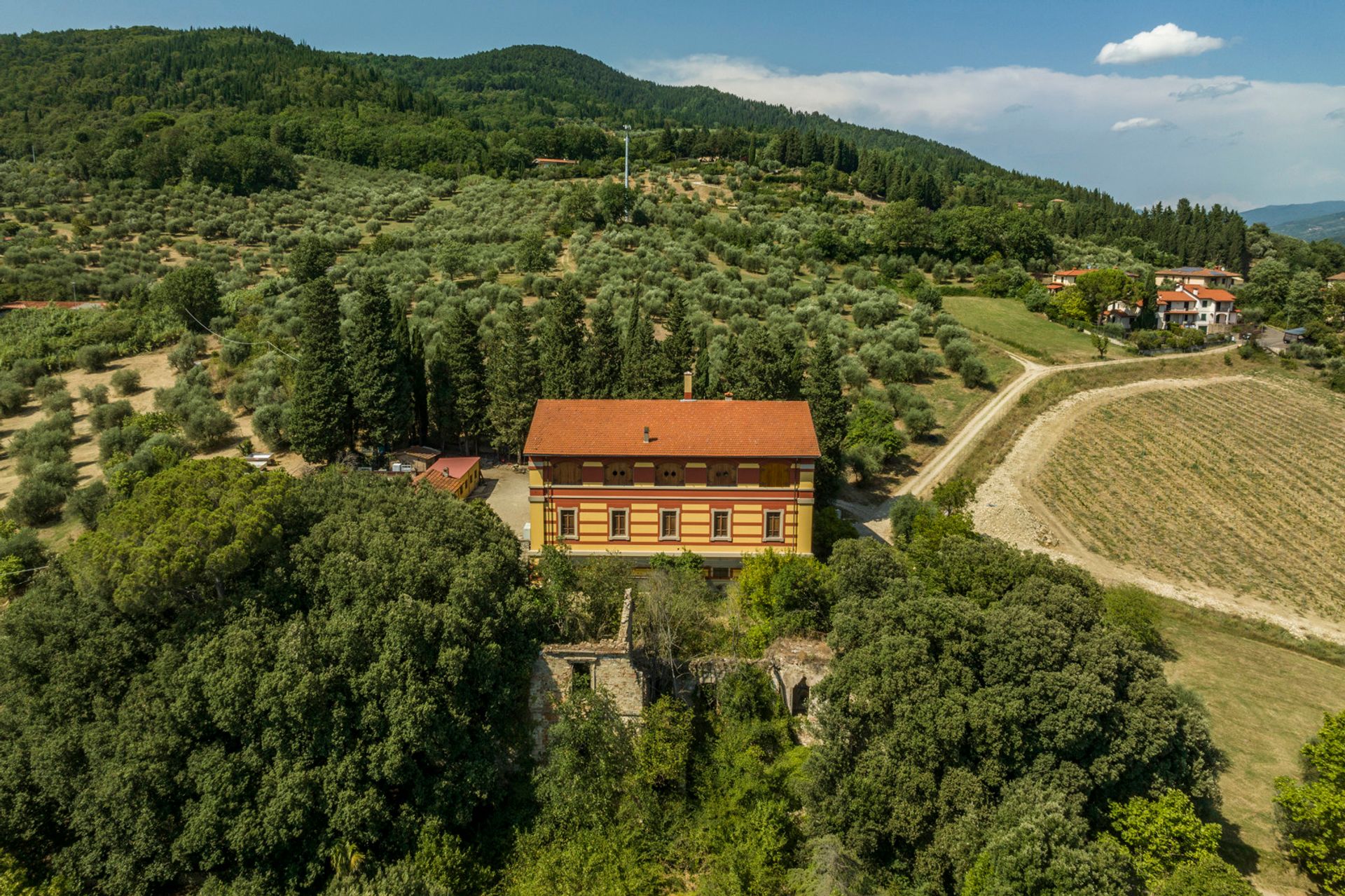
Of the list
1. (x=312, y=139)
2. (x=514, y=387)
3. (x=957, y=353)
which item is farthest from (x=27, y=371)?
→ (x=312, y=139)

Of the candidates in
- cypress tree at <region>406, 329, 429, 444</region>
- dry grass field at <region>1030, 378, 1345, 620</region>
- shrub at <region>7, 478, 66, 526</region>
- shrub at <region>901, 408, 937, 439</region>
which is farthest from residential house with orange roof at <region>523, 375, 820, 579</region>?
shrub at <region>901, 408, 937, 439</region>

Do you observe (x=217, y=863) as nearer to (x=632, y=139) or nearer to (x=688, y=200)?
(x=688, y=200)

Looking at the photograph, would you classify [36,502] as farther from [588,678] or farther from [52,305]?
[52,305]

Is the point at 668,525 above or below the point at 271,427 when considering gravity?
below

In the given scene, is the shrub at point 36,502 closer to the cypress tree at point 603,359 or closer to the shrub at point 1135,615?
the cypress tree at point 603,359

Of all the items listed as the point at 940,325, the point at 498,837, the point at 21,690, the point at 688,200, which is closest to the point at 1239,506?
the point at 940,325
